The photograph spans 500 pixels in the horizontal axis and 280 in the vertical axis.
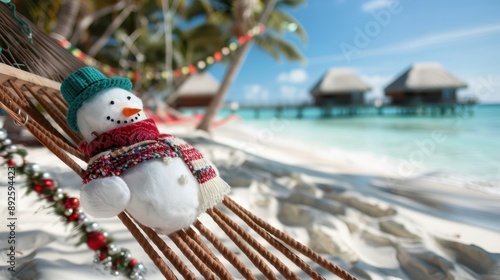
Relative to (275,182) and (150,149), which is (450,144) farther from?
(150,149)

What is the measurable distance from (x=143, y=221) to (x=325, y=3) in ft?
90.8

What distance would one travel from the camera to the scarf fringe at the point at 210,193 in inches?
37.5

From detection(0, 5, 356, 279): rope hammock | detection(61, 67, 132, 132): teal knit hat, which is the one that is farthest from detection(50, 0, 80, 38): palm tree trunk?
detection(61, 67, 132, 132): teal knit hat

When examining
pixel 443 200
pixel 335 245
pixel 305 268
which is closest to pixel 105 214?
pixel 305 268

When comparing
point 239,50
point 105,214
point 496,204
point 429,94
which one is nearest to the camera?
point 105,214

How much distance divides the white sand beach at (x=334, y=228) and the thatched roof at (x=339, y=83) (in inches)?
652

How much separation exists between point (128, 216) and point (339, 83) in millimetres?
19095

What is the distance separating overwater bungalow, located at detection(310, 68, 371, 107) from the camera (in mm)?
18908

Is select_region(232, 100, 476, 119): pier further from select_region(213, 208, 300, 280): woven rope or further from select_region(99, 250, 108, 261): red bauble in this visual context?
select_region(99, 250, 108, 261): red bauble

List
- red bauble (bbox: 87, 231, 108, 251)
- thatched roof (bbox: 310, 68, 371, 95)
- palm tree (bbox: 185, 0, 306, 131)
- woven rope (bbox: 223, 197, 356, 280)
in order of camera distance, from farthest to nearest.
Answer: thatched roof (bbox: 310, 68, 371, 95) < palm tree (bbox: 185, 0, 306, 131) < woven rope (bbox: 223, 197, 356, 280) < red bauble (bbox: 87, 231, 108, 251)

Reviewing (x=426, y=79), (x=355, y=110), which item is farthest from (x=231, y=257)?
(x=355, y=110)

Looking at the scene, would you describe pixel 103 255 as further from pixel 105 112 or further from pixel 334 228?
pixel 334 228

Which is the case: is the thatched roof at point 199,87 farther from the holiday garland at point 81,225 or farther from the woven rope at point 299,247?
the holiday garland at point 81,225

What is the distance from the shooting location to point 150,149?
914mm
